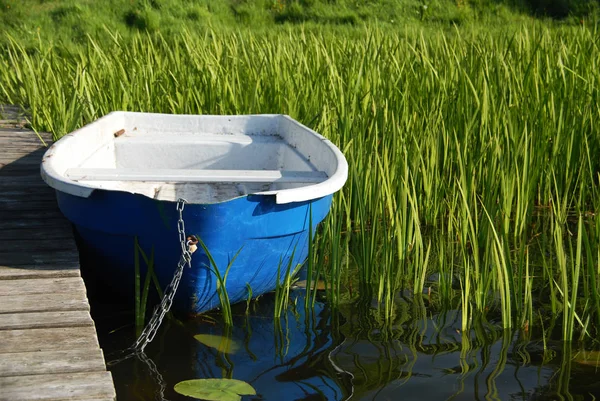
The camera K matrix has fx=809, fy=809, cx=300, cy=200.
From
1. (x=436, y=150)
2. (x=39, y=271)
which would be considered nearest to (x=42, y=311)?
(x=39, y=271)

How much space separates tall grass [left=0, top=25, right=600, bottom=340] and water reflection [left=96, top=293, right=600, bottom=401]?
0.10 m

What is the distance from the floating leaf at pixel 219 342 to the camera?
8.43ft

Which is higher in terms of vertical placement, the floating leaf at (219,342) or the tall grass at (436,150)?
the tall grass at (436,150)

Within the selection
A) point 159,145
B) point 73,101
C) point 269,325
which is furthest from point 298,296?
point 73,101

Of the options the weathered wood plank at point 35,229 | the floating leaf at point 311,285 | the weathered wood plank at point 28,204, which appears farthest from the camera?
the weathered wood plank at point 28,204

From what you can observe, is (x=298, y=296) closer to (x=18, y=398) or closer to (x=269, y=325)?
(x=269, y=325)

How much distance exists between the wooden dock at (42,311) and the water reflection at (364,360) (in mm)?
234

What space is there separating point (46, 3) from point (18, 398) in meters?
9.47

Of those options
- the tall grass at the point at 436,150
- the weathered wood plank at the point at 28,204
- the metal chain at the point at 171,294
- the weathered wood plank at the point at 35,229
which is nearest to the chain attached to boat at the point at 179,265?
the metal chain at the point at 171,294

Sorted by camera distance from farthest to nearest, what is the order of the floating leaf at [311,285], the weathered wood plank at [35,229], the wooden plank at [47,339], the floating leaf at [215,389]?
the floating leaf at [311,285], the weathered wood plank at [35,229], the floating leaf at [215,389], the wooden plank at [47,339]

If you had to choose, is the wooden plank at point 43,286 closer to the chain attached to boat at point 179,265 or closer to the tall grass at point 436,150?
the chain attached to boat at point 179,265

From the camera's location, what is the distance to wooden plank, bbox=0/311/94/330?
7.35 ft

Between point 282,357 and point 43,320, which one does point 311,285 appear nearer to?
point 282,357

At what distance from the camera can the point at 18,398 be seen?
73.0 inches
